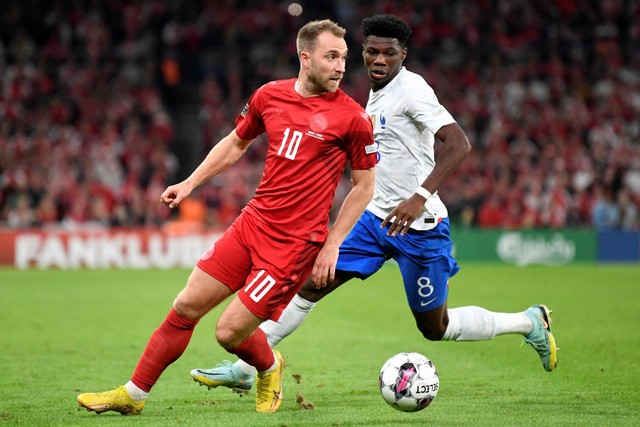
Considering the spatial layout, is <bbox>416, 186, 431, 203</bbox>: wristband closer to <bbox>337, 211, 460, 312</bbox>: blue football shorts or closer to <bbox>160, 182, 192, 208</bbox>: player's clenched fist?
<bbox>337, 211, 460, 312</bbox>: blue football shorts

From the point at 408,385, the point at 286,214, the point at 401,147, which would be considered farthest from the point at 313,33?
the point at 408,385

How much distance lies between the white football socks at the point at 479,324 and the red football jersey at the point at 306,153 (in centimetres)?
147

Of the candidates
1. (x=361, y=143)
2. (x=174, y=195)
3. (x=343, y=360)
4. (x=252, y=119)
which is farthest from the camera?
(x=343, y=360)

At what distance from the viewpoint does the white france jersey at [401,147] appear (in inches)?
257

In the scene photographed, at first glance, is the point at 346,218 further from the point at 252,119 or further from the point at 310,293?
the point at 310,293

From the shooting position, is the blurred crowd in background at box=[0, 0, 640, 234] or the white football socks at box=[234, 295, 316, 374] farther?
the blurred crowd in background at box=[0, 0, 640, 234]

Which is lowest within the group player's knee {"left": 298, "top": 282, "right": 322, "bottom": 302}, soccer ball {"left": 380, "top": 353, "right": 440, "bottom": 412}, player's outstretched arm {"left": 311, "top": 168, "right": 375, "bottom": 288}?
soccer ball {"left": 380, "top": 353, "right": 440, "bottom": 412}

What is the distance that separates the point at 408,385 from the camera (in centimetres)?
591

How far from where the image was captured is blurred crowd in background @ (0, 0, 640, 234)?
21.6 metres

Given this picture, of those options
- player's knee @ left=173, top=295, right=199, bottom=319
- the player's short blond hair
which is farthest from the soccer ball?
the player's short blond hair

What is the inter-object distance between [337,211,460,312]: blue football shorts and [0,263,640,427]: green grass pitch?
0.73 meters

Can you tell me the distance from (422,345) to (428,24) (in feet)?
61.3

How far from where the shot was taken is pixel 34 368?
26.8 ft

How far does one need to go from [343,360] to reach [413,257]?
93.0 inches
